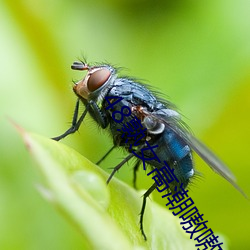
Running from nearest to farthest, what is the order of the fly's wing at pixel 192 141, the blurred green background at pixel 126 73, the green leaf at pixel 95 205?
the green leaf at pixel 95 205, the fly's wing at pixel 192 141, the blurred green background at pixel 126 73

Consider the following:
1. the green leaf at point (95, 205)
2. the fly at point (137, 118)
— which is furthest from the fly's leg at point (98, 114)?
the green leaf at point (95, 205)

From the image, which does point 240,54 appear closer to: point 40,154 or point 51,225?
point 51,225

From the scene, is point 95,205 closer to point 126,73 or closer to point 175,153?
point 175,153

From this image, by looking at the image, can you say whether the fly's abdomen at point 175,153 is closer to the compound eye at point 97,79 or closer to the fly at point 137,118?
the fly at point 137,118

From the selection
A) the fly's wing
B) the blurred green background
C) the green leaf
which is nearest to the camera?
the green leaf

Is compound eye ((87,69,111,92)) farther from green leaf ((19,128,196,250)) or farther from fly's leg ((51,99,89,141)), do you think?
green leaf ((19,128,196,250))

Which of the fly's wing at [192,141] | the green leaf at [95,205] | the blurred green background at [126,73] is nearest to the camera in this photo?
the green leaf at [95,205]

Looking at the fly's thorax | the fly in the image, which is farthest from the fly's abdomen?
the fly's thorax
